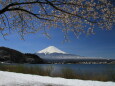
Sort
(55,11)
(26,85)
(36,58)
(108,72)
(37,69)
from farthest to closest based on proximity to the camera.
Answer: (36,58) → (37,69) → (108,72) → (55,11) → (26,85)

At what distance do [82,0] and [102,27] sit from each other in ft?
4.50

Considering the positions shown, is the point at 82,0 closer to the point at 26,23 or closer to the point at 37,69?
the point at 26,23

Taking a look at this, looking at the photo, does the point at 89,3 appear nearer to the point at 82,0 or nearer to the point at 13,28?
the point at 82,0

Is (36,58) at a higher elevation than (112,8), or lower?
lower

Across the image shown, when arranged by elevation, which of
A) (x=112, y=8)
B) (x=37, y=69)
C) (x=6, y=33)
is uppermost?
(x=112, y=8)

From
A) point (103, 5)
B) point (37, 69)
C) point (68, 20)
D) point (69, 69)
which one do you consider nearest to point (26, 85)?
point (68, 20)

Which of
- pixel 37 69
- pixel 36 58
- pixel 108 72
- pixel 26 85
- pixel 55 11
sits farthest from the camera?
pixel 36 58

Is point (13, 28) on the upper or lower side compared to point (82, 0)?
lower

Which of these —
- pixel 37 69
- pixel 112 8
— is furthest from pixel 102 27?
pixel 37 69

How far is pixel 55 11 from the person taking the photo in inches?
349

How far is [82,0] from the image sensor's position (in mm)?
8102

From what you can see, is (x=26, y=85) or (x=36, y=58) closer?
(x=26, y=85)

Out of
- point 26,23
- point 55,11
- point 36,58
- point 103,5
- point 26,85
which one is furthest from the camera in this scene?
point 36,58

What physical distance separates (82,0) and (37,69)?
7485 mm
